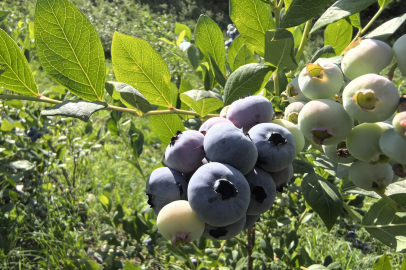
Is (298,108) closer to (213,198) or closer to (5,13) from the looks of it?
(213,198)

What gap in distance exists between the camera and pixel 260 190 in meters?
0.50

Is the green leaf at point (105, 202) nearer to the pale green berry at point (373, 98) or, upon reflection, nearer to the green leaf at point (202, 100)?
the green leaf at point (202, 100)

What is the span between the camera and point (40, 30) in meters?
0.60

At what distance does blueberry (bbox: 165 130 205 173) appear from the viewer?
516 mm

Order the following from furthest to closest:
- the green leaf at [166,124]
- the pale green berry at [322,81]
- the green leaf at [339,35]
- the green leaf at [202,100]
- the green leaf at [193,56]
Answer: the green leaf at [193,56], the green leaf at [339,35], the green leaf at [166,124], the green leaf at [202,100], the pale green berry at [322,81]

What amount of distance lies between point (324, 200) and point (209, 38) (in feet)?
1.80

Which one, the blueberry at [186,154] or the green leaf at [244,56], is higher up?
the green leaf at [244,56]

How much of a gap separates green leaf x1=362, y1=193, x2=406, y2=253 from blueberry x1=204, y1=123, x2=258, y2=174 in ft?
1.37

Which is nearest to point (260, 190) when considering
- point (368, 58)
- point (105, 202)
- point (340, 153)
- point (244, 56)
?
point (340, 153)

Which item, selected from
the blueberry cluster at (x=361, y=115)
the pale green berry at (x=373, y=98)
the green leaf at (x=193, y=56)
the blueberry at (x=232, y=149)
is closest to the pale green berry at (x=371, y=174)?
the blueberry cluster at (x=361, y=115)

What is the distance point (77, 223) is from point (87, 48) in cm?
189

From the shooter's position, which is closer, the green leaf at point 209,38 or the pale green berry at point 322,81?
the pale green berry at point 322,81

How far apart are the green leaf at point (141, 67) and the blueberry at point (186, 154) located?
0.21 meters

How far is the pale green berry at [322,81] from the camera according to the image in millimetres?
525
